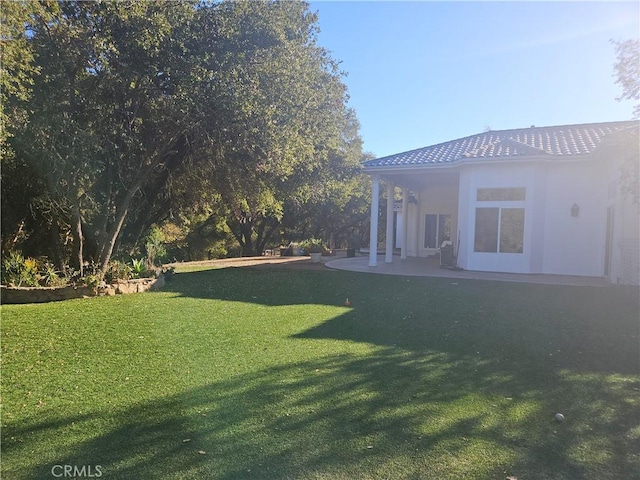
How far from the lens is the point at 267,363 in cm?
530

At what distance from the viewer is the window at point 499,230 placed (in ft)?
48.8

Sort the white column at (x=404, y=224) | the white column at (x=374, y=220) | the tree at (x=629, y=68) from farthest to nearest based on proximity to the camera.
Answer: the white column at (x=404, y=224) → the white column at (x=374, y=220) → the tree at (x=629, y=68)

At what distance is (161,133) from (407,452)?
33.5 feet

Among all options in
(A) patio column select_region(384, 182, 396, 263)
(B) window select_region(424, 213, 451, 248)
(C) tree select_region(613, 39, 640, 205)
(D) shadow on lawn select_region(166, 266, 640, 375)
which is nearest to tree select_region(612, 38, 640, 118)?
(C) tree select_region(613, 39, 640, 205)

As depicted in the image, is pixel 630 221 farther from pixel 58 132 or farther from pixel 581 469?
pixel 58 132

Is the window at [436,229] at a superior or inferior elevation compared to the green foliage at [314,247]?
superior

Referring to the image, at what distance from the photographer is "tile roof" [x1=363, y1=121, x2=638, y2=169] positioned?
1455cm

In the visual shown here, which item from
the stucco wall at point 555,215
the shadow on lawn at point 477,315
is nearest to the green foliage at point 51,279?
the shadow on lawn at point 477,315

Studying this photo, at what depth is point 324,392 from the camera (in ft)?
14.3

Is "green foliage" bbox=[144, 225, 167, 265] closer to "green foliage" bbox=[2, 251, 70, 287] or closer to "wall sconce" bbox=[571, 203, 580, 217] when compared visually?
"green foliage" bbox=[2, 251, 70, 287]

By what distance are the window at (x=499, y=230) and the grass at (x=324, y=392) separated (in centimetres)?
647

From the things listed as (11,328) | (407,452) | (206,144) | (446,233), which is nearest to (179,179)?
(206,144)

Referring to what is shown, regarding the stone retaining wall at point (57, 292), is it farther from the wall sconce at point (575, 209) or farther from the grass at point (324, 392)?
the wall sconce at point (575, 209)

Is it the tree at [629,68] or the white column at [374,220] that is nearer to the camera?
the tree at [629,68]
